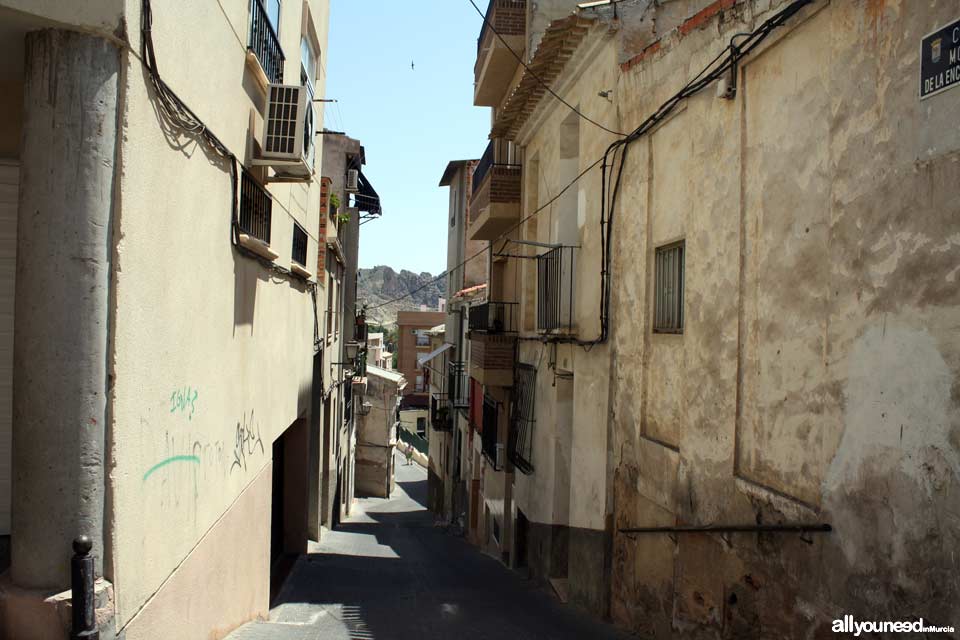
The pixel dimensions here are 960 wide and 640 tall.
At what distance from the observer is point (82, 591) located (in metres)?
3.41

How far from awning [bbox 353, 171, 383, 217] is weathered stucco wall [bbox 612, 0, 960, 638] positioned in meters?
19.2

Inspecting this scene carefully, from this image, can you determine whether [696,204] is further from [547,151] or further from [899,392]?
[547,151]

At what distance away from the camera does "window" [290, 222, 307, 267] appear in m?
10.3

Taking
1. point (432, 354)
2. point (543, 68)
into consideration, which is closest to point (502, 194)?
point (543, 68)

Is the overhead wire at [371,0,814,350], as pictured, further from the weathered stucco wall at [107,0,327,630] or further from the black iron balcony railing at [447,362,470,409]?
the black iron balcony railing at [447,362,470,409]

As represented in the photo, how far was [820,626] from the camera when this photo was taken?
4477 millimetres

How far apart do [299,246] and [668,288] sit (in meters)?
5.82

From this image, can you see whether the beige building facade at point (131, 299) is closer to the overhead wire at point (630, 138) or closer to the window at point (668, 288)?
the overhead wire at point (630, 138)

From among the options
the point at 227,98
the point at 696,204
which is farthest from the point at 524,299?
the point at 227,98

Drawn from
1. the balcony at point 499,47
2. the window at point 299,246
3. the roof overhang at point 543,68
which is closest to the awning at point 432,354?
the balcony at point 499,47

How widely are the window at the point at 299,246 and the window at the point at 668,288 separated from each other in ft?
16.0

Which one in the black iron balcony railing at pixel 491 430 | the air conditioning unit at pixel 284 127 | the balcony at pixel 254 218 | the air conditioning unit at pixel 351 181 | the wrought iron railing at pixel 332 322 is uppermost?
the air conditioning unit at pixel 351 181

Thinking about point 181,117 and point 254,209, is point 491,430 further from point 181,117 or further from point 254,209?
point 181,117

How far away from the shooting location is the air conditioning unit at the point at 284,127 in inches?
257
